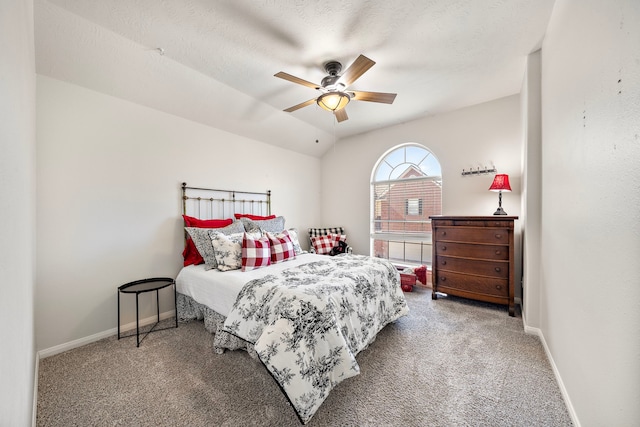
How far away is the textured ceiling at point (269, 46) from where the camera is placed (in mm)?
1756

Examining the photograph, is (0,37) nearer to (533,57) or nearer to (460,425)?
(460,425)

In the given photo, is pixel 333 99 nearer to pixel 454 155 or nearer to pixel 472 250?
pixel 454 155

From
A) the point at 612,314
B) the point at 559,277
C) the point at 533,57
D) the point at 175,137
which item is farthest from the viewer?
the point at 175,137

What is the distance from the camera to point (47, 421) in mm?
1389

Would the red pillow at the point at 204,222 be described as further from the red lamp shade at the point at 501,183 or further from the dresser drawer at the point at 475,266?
the red lamp shade at the point at 501,183

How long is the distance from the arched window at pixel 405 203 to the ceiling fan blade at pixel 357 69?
217 cm

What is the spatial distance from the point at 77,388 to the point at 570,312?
324cm

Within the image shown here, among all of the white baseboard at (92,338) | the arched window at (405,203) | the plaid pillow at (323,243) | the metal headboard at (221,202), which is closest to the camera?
the white baseboard at (92,338)

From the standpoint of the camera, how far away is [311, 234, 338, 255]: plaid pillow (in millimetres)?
4238

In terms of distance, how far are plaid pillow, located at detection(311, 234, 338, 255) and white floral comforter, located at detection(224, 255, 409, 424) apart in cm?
187

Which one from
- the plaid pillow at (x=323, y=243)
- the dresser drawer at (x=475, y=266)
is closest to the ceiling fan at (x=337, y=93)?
the dresser drawer at (x=475, y=266)

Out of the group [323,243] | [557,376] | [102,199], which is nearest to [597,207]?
[557,376]

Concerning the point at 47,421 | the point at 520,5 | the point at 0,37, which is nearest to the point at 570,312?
the point at 520,5

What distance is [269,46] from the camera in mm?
2139
